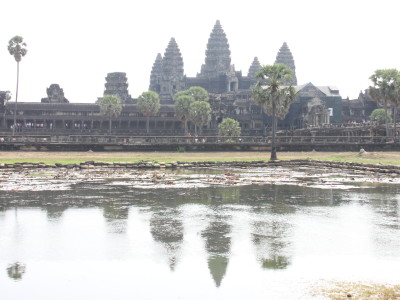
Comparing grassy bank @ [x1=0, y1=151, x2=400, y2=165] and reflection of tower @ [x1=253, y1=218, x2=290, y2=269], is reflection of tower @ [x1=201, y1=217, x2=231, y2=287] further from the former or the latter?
grassy bank @ [x1=0, y1=151, x2=400, y2=165]

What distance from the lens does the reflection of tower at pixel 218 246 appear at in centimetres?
1361

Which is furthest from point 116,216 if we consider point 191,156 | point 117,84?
point 117,84

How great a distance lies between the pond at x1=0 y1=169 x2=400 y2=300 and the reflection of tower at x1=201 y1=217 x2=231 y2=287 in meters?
0.02

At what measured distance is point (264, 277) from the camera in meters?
13.1

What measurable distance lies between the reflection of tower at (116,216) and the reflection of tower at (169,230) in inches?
38.0

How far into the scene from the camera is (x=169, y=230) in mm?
18656

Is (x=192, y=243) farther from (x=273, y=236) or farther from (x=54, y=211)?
(x=54, y=211)

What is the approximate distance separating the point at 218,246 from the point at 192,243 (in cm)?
81

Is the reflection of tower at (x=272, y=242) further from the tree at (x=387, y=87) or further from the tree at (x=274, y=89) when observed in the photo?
the tree at (x=387, y=87)

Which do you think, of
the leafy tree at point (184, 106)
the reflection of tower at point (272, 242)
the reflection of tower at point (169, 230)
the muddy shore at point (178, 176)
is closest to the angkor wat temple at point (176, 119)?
the leafy tree at point (184, 106)

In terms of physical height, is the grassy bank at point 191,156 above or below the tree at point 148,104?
below

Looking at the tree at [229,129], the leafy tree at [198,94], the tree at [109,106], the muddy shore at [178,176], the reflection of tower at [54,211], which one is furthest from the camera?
the leafy tree at [198,94]

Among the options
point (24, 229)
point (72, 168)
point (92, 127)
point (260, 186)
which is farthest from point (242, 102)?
point (24, 229)

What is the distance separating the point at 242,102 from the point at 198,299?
159 m
